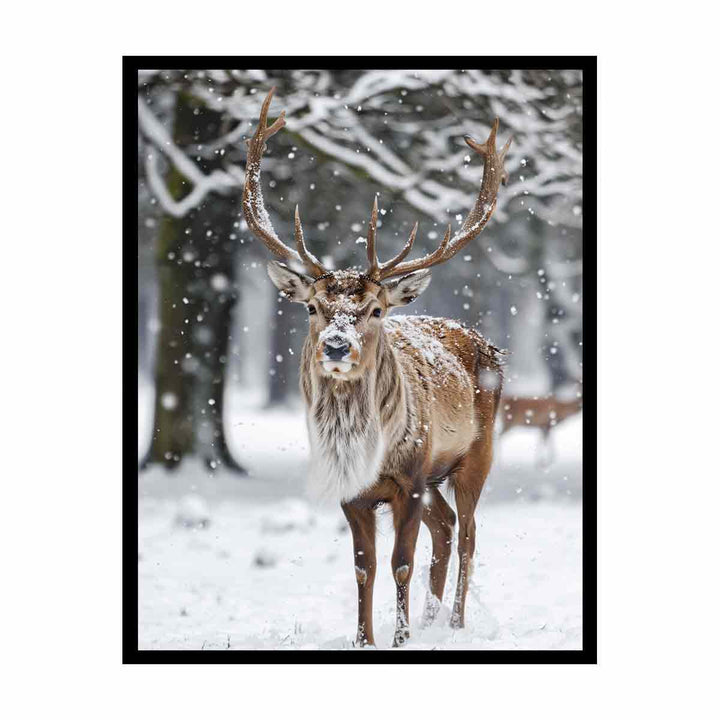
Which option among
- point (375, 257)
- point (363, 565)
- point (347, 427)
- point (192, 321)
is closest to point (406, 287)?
point (375, 257)

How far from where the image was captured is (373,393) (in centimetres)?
520

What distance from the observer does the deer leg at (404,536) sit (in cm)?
523

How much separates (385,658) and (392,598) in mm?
357

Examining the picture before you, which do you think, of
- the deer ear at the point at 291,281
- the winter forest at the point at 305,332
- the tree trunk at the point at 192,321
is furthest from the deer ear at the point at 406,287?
the tree trunk at the point at 192,321

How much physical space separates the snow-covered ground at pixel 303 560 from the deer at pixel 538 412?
92 millimetres

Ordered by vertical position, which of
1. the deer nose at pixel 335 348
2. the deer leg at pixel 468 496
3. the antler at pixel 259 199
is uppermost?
the antler at pixel 259 199

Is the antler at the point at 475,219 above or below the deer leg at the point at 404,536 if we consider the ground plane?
above

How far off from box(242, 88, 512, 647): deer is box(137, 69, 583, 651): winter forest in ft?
0.52

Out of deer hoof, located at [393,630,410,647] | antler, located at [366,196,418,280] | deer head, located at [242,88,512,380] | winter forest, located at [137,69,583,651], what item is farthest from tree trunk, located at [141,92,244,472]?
deer hoof, located at [393,630,410,647]

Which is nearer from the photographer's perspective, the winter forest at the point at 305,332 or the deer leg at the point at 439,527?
the winter forest at the point at 305,332

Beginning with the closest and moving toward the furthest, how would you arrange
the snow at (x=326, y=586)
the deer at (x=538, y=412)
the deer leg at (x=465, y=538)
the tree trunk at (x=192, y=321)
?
the snow at (x=326, y=586)
the deer leg at (x=465, y=538)
the deer at (x=538, y=412)
the tree trunk at (x=192, y=321)

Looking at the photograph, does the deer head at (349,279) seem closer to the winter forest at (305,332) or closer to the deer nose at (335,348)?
the deer nose at (335,348)

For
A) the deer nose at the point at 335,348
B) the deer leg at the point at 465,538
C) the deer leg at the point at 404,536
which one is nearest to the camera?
the deer nose at the point at 335,348
